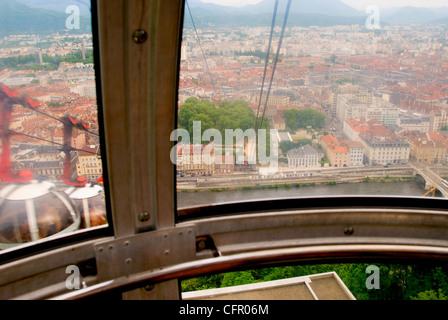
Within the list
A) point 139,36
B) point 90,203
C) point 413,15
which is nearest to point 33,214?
point 90,203

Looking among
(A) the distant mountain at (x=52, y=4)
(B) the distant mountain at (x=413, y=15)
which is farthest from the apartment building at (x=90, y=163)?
(B) the distant mountain at (x=413, y=15)

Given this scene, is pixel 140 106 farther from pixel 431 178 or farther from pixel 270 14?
pixel 431 178

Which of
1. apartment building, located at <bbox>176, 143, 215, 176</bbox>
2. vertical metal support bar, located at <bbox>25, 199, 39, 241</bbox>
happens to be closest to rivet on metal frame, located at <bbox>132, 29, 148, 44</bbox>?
apartment building, located at <bbox>176, 143, 215, 176</bbox>

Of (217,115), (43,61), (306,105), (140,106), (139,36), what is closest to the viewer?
(139,36)

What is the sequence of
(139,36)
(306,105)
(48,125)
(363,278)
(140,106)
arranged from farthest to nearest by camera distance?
(363,278), (306,105), (48,125), (140,106), (139,36)

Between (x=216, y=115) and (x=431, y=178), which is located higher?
(x=216, y=115)
